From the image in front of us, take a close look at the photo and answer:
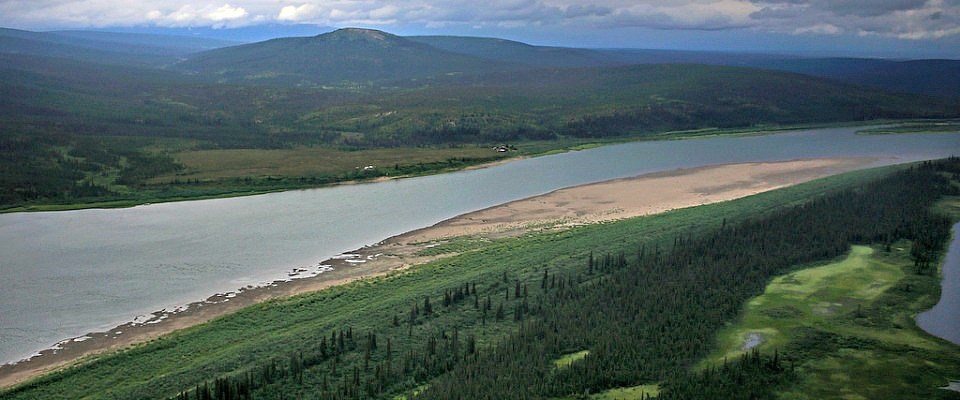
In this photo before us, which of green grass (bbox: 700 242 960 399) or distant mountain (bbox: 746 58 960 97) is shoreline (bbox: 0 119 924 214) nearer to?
green grass (bbox: 700 242 960 399)

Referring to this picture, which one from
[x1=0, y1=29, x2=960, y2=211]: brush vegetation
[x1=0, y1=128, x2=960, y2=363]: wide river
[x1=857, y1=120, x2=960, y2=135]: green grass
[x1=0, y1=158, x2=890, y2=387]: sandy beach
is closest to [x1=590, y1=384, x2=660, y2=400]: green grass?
[x1=0, y1=158, x2=890, y2=387]: sandy beach

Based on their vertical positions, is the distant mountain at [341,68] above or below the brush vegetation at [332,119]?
above

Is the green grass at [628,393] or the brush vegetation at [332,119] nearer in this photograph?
the green grass at [628,393]

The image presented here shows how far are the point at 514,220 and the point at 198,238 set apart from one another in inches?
751

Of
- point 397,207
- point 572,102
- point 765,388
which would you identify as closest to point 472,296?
point 765,388

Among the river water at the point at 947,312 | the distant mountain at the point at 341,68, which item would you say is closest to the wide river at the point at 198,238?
the river water at the point at 947,312

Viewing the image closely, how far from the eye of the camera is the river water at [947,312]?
22.8m

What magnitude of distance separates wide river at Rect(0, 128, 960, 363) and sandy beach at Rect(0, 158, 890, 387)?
1331 millimetres

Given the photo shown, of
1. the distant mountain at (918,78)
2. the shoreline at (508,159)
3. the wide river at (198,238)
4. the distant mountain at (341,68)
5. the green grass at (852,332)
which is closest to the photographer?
the green grass at (852,332)

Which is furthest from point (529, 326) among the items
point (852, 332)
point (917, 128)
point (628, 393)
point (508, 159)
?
point (917, 128)

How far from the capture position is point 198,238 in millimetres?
40844

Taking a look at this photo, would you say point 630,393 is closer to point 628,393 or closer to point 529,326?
point 628,393

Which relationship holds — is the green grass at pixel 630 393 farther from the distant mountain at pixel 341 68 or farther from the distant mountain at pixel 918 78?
the distant mountain at pixel 918 78

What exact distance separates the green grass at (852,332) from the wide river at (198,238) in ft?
70.8
